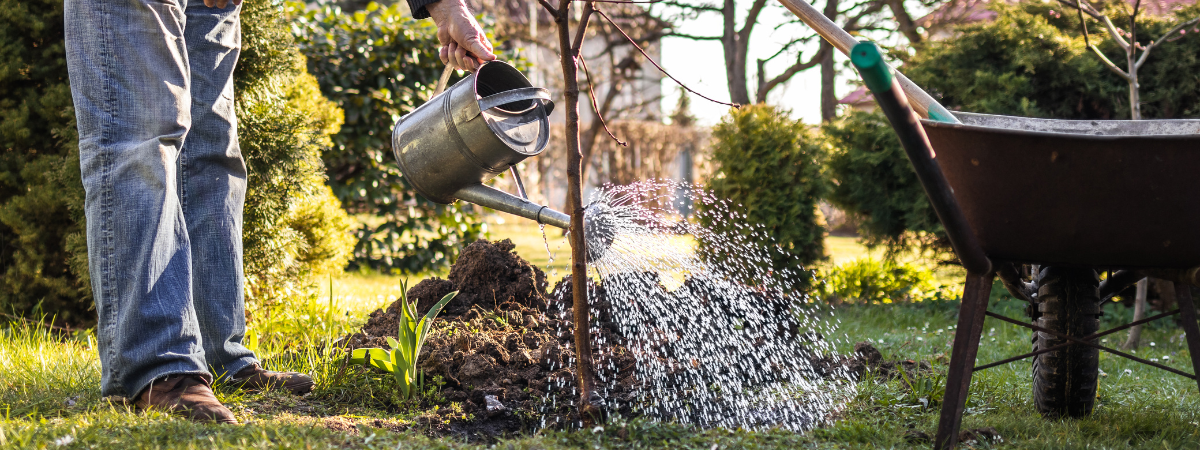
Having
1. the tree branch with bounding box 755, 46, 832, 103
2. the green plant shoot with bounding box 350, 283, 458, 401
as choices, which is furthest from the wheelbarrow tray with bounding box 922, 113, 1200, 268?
the tree branch with bounding box 755, 46, 832, 103

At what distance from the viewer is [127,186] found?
1.70 m

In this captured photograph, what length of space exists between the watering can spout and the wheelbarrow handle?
737mm

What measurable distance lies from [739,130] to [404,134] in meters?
2.91

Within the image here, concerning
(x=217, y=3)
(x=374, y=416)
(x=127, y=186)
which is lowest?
(x=374, y=416)

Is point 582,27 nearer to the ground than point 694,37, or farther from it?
nearer to the ground

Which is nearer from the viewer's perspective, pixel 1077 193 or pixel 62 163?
pixel 1077 193

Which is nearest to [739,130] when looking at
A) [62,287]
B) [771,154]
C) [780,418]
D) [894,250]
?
[771,154]

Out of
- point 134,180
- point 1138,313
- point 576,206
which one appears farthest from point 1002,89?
point 134,180

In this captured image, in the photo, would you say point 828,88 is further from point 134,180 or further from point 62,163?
point 134,180

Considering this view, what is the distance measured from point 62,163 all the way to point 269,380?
Result: 5.32 ft

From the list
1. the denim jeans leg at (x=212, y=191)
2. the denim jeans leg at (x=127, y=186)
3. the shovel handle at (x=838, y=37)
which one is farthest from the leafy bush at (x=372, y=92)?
the shovel handle at (x=838, y=37)

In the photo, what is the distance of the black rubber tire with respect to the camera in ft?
6.37

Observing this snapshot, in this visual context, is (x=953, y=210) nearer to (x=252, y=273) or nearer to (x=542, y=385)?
(x=542, y=385)

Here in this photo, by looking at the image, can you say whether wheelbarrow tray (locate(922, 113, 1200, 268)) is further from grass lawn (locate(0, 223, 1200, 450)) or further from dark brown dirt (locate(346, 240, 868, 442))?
dark brown dirt (locate(346, 240, 868, 442))
